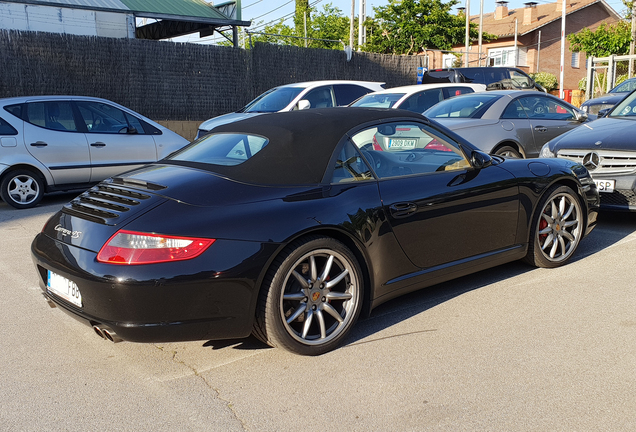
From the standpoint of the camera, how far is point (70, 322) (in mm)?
4352

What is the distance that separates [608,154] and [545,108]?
3137 mm

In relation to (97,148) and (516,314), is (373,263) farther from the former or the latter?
(97,148)

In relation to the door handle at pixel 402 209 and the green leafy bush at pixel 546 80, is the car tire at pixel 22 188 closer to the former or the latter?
the door handle at pixel 402 209

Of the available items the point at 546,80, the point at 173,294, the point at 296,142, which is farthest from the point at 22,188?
the point at 546,80

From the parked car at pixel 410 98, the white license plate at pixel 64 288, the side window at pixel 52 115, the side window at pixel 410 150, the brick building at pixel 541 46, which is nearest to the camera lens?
the white license plate at pixel 64 288

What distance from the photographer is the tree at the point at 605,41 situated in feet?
117

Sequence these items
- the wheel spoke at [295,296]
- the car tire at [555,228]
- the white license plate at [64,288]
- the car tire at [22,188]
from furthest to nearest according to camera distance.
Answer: the car tire at [22,188] → the car tire at [555,228] → the wheel spoke at [295,296] → the white license plate at [64,288]

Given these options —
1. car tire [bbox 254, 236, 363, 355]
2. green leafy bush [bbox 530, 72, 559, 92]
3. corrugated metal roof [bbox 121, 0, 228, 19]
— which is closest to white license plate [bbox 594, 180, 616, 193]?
car tire [bbox 254, 236, 363, 355]

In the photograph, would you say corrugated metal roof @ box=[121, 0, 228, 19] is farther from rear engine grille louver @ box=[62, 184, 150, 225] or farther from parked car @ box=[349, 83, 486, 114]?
rear engine grille louver @ box=[62, 184, 150, 225]

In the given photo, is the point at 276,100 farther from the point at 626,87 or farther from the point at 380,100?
the point at 626,87

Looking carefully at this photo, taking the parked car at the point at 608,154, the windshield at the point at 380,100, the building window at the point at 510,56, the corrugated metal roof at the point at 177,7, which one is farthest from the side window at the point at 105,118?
the building window at the point at 510,56

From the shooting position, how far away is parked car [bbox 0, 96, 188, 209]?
8820mm

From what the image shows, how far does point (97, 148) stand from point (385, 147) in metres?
6.15

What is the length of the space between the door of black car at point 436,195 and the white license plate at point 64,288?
75.0 inches
